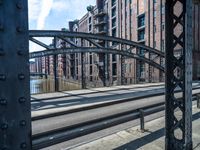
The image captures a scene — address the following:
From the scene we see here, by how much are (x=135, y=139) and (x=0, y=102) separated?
4298 millimetres

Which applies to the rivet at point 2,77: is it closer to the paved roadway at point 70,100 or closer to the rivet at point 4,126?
the rivet at point 4,126

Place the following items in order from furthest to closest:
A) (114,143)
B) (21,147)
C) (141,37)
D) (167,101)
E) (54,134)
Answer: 1. (141,37)
2. (114,143)
3. (167,101)
4. (54,134)
5. (21,147)

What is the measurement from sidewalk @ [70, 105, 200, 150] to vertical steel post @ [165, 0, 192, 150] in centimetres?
75

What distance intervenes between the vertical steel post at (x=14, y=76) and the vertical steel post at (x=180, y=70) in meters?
3.00

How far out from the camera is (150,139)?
17.5ft

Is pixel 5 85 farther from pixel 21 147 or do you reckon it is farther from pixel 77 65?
pixel 77 65

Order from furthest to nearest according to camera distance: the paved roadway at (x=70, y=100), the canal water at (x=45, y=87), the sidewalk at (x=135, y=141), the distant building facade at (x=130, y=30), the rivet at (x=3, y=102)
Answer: the distant building facade at (x=130, y=30)
the canal water at (x=45, y=87)
the paved roadway at (x=70, y=100)
the sidewalk at (x=135, y=141)
the rivet at (x=3, y=102)

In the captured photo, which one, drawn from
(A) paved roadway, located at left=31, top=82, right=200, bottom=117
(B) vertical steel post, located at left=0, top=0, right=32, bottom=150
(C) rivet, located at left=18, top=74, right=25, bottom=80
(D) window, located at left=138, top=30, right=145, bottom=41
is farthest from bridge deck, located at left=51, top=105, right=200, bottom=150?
(D) window, located at left=138, top=30, right=145, bottom=41

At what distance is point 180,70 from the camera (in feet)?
13.5

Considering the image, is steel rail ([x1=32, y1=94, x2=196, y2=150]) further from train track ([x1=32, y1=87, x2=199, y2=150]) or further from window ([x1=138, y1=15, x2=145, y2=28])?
window ([x1=138, y1=15, x2=145, y2=28])

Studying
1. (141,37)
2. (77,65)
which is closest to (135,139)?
(141,37)

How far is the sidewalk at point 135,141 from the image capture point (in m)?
4.83

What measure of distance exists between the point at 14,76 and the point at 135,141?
13.5ft

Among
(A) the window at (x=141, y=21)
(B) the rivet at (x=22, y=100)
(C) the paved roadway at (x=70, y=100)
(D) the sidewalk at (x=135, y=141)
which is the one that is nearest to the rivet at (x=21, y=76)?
(B) the rivet at (x=22, y=100)
